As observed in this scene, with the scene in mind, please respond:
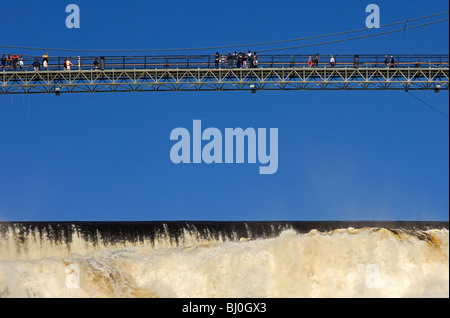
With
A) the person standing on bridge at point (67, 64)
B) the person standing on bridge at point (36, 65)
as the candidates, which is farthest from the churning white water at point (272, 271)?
the person standing on bridge at point (36, 65)

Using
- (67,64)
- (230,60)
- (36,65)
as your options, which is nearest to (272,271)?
(230,60)

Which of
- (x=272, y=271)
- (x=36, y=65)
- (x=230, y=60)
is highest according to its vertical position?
(x=230, y=60)

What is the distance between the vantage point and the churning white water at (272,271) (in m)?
64.1

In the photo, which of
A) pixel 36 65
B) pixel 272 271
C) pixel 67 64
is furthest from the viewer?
pixel 36 65

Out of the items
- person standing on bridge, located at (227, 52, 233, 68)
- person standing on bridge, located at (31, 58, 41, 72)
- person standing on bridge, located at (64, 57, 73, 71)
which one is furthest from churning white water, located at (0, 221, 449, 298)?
person standing on bridge, located at (31, 58, 41, 72)

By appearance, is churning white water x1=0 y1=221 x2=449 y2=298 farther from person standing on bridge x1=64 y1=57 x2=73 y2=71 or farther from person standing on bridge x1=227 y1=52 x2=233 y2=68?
person standing on bridge x1=64 y1=57 x2=73 y2=71

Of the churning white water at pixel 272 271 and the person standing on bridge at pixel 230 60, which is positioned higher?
the person standing on bridge at pixel 230 60

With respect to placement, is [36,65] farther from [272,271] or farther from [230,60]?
[272,271]

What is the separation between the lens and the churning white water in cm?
6412

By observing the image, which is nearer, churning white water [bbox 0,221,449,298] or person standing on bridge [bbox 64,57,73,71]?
churning white water [bbox 0,221,449,298]

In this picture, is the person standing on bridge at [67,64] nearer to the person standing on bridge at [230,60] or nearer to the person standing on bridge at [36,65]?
the person standing on bridge at [36,65]

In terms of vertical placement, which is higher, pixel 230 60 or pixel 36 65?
pixel 230 60

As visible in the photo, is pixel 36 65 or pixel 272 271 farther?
pixel 36 65

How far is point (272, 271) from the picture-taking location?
220ft
